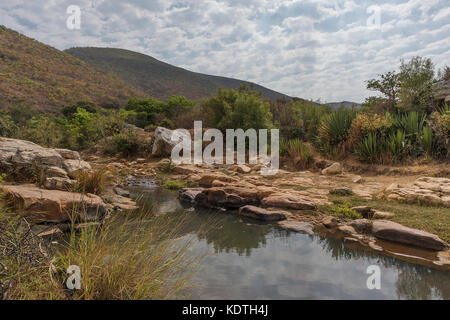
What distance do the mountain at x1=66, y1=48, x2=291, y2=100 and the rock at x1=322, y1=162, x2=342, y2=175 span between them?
3452cm

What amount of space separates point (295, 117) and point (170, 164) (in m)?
7.48

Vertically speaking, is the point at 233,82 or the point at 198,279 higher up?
the point at 233,82

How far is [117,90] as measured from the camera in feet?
112

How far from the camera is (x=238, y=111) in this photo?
43.9 feet

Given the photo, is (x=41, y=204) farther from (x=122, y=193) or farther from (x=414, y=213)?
(x=414, y=213)

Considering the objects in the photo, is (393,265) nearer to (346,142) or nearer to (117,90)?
(346,142)

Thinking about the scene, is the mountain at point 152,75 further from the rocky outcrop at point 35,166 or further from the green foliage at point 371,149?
the green foliage at point 371,149

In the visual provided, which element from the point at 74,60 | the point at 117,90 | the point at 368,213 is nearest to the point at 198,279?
the point at 368,213

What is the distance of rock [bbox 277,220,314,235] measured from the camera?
455 cm

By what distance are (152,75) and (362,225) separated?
48713mm

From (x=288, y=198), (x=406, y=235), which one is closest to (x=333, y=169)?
(x=288, y=198)
